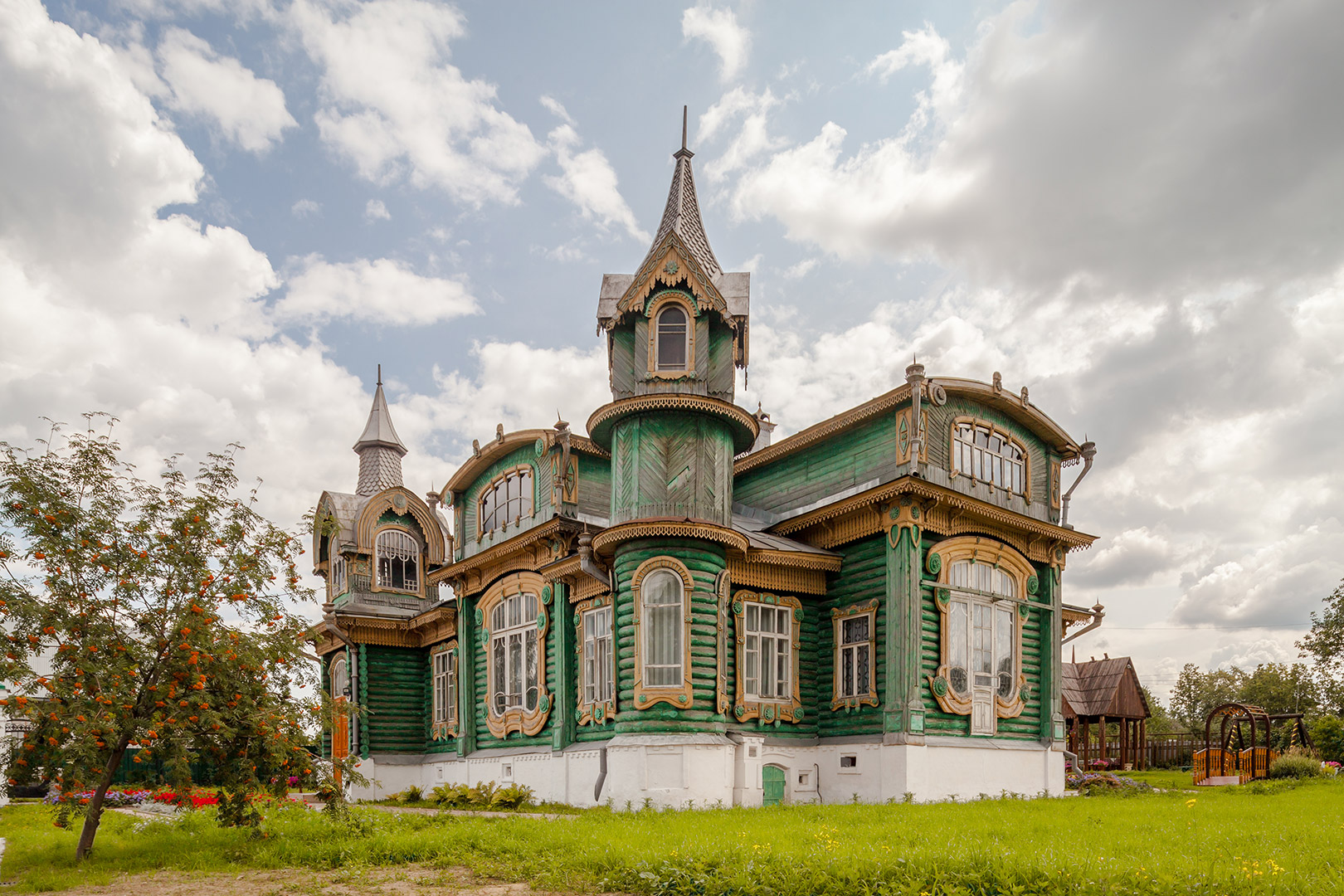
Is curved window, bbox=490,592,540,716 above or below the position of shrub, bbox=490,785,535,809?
above

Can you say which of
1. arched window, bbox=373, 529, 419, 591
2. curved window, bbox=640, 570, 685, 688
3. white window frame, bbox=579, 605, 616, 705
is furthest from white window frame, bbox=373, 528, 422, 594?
curved window, bbox=640, 570, 685, 688

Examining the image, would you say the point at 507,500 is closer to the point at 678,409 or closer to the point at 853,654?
the point at 678,409

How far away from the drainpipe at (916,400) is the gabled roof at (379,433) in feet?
65.4

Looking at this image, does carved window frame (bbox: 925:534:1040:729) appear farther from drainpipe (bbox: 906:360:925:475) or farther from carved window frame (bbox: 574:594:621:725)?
carved window frame (bbox: 574:594:621:725)

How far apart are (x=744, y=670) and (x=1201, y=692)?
52481mm

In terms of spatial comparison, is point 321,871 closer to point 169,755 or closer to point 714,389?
point 169,755

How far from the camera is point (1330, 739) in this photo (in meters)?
30.2

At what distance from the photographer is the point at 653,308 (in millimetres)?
21234

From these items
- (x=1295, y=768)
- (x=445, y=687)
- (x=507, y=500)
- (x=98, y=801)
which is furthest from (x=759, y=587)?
(x=1295, y=768)

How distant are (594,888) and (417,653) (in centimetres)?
2116

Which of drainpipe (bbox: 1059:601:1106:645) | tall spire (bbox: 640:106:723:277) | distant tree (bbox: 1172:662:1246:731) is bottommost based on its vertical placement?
distant tree (bbox: 1172:662:1246:731)

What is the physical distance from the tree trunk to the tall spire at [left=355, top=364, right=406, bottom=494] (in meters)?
20.2

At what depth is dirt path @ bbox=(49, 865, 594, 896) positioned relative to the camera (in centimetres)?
1073

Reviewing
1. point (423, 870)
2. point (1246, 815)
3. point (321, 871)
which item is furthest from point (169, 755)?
point (1246, 815)
